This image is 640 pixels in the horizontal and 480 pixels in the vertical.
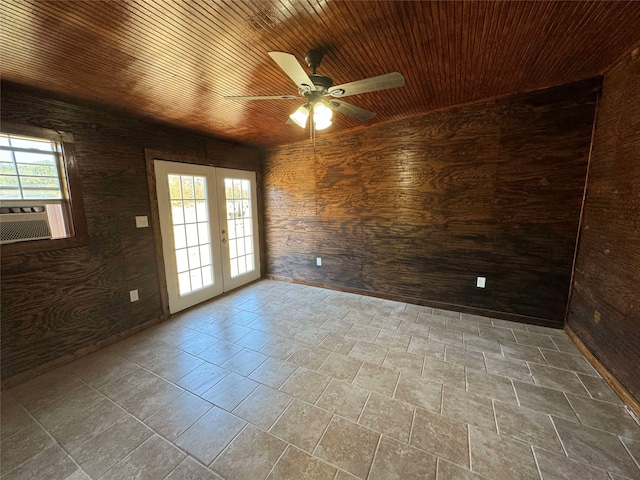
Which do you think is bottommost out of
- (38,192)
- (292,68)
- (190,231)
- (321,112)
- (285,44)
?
(190,231)

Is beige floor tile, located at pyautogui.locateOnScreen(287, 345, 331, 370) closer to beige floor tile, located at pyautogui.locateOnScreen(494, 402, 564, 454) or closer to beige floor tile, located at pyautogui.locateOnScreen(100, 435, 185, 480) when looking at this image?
beige floor tile, located at pyautogui.locateOnScreen(100, 435, 185, 480)

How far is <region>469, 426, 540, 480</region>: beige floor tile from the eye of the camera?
4.39ft

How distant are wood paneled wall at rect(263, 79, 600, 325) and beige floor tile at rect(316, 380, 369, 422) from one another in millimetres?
1863

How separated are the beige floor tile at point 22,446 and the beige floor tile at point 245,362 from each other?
1128mm

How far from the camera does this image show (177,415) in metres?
1.75

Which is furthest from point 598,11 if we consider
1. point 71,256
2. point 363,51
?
point 71,256

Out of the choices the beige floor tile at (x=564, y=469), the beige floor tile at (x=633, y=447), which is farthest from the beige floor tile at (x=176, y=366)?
the beige floor tile at (x=633, y=447)

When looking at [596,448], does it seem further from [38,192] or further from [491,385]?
[38,192]

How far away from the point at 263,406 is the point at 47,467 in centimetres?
121

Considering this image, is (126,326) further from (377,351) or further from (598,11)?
(598,11)

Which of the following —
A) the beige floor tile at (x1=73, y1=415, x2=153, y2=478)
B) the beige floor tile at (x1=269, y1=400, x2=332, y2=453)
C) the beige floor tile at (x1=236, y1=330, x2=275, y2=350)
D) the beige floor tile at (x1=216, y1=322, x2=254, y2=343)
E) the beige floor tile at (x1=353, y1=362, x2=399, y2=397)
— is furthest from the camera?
the beige floor tile at (x1=216, y1=322, x2=254, y2=343)

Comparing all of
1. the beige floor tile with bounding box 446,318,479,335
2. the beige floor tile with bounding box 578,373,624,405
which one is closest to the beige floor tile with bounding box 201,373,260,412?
the beige floor tile with bounding box 446,318,479,335

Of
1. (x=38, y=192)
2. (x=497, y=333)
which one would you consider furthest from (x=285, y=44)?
(x=497, y=333)

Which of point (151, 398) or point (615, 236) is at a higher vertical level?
point (615, 236)
